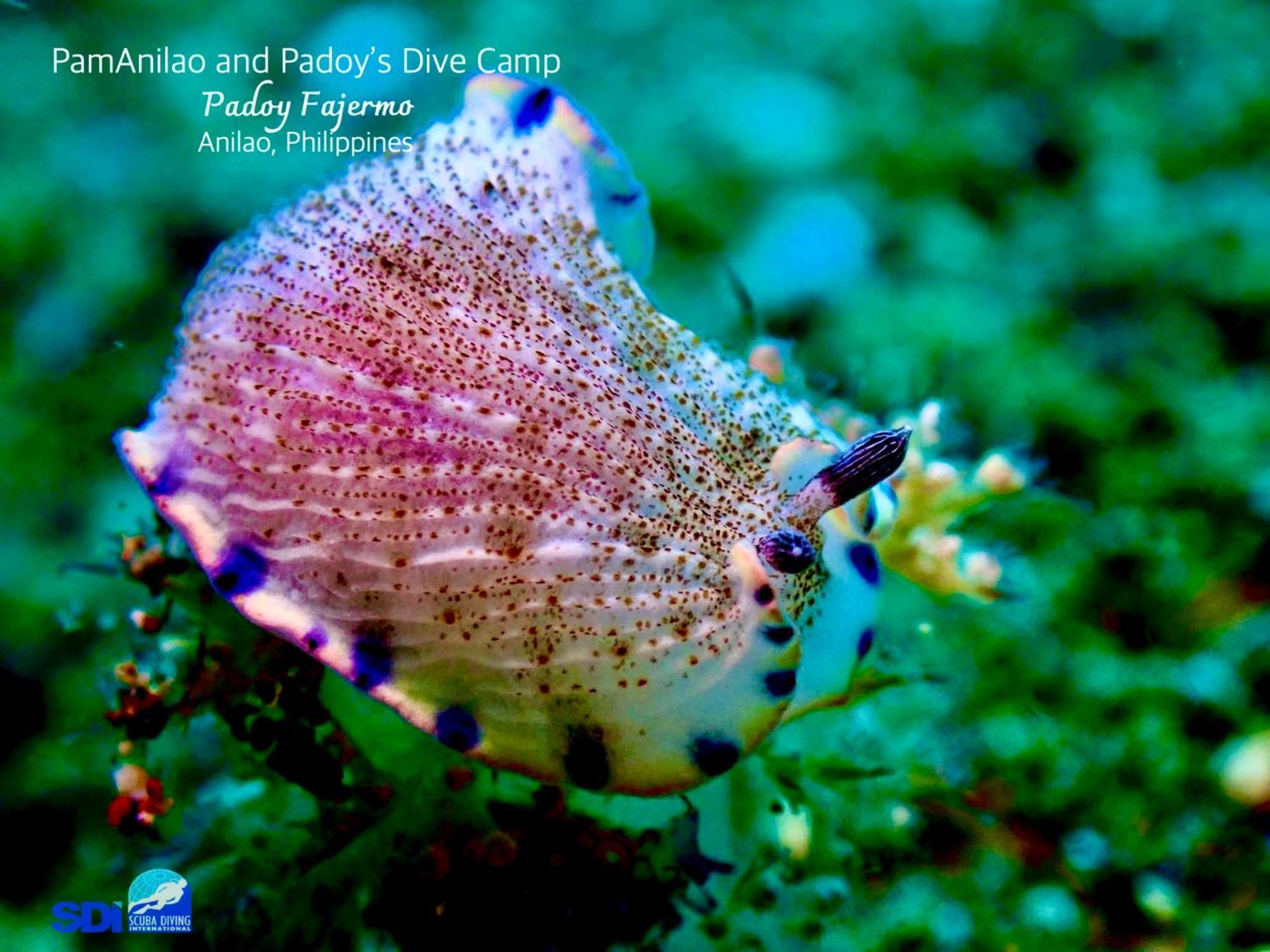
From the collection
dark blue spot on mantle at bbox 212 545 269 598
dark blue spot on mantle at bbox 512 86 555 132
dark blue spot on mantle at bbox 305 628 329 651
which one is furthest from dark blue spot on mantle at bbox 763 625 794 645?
dark blue spot on mantle at bbox 512 86 555 132

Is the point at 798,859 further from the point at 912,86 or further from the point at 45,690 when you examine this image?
the point at 912,86

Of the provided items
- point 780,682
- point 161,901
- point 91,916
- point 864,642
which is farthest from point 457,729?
point 91,916

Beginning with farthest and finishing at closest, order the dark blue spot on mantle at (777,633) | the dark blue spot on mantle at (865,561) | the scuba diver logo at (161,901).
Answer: the scuba diver logo at (161,901) < the dark blue spot on mantle at (865,561) < the dark blue spot on mantle at (777,633)

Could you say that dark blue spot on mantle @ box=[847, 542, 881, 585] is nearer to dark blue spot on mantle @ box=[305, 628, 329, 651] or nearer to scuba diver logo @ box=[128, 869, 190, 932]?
dark blue spot on mantle @ box=[305, 628, 329, 651]

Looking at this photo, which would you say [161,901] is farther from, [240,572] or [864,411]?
[864,411]

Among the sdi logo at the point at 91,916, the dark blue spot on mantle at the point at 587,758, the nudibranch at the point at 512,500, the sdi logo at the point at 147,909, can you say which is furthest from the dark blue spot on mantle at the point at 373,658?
the sdi logo at the point at 91,916

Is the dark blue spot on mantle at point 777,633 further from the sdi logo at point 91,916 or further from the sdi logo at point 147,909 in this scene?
the sdi logo at point 91,916
